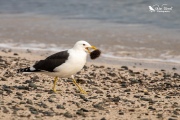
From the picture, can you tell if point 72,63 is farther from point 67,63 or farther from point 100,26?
point 100,26

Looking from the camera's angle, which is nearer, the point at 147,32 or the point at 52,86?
the point at 52,86

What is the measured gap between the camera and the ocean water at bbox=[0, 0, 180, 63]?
14406 millimetres

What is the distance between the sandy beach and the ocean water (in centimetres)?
242

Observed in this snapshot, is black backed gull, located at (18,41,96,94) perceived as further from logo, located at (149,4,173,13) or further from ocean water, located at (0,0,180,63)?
logo, located at (149,4,173,13)

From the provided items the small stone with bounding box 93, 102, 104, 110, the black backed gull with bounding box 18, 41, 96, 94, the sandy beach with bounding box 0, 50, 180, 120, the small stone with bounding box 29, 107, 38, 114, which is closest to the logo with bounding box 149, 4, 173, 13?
the sandy beach with bounding box 0, 50, 180, 120

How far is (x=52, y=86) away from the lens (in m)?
9.22

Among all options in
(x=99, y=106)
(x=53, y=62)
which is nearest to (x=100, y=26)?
(x=53, y=62)

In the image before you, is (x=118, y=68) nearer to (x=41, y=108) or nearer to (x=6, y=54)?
(x=6, y=54)

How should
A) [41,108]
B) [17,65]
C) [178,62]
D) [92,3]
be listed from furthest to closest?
[92,3] → [178,62] → [17,65] → [41,108]

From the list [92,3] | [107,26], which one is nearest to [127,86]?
[107,26]

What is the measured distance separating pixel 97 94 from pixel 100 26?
961 cm

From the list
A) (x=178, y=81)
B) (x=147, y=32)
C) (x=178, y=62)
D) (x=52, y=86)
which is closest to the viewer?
(x=52, y=86)

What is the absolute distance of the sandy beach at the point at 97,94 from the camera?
7.25 m

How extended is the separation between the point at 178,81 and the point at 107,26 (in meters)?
8.23
